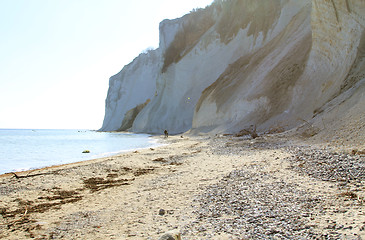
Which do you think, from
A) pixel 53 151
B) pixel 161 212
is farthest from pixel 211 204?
pixel 53 151

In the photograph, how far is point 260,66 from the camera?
72.1 ft

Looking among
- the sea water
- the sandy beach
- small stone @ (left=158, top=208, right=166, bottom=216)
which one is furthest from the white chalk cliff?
the sea water

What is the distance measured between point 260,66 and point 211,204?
19.9 metres

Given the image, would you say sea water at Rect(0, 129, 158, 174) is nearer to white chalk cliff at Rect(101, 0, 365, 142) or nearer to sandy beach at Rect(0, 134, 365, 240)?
sandy beach at Rect(0, 134, 365, 240)

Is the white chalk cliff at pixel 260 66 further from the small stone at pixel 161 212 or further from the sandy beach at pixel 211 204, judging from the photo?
the small stone at pixel 161 212

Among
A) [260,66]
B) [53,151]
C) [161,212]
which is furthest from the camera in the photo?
[260,66]

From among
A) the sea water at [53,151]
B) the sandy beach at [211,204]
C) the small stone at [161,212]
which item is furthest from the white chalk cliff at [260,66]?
the sea water at [53,151]

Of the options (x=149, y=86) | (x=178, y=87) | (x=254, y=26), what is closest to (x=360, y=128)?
(x=254, y=26)

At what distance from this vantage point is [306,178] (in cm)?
428

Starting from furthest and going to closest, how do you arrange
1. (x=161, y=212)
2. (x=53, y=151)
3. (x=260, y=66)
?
(x=260, y=66) → (x=53, y=151) → (x=161, y=212)

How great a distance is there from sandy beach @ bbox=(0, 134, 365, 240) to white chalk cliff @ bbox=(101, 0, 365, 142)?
181 inches

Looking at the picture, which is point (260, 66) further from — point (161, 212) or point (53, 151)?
point (161, 212)

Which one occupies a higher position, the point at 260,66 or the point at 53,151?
the point at 260,66

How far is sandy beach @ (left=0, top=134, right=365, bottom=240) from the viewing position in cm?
267
